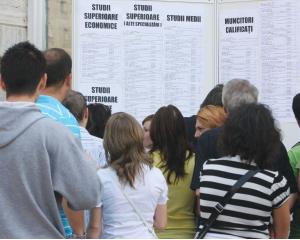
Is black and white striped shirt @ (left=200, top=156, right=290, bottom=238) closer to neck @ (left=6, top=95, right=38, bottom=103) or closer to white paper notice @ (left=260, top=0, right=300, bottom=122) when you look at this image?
neck @ (left=6, top=95, right=38, bottom=103)

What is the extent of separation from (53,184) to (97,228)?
844mm

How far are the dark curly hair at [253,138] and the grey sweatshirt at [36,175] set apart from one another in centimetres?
95

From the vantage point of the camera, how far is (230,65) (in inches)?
235

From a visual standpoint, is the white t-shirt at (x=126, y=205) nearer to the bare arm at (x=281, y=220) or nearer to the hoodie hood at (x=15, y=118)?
the bare arm at (x=281, y=220)

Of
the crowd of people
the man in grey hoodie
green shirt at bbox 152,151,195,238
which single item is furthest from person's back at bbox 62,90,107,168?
the man in grey hoodie

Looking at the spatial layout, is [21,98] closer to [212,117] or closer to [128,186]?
[128,186]

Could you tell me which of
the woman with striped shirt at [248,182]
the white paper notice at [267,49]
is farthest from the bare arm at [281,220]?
the white paper notice at [267,49]

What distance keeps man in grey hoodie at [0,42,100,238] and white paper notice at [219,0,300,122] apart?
366 cm

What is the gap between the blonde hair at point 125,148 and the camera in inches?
125

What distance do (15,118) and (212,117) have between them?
1.81 m

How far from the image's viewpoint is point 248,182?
2.96 m

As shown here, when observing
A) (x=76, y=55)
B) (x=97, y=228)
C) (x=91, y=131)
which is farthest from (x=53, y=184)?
(x=76, y=55)

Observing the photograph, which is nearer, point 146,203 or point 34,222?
point 34,222

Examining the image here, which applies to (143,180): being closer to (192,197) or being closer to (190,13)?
(192,197)
